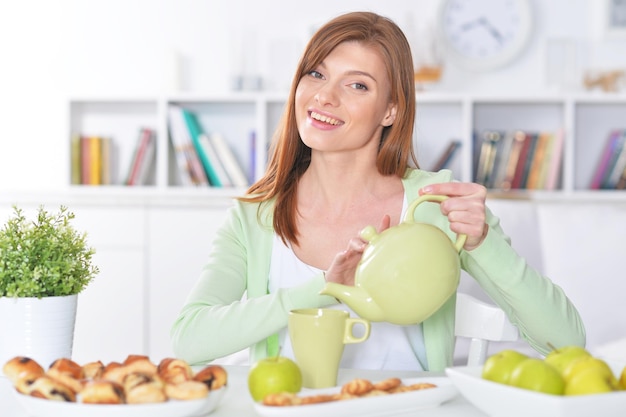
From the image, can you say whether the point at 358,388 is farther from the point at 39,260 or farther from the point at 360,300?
the point at 39,260

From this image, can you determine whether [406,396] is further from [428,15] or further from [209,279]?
[428,15]

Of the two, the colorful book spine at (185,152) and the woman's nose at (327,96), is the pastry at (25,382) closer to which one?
the woman's nose at (327,96)

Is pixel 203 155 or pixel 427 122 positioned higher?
pixel 427 122

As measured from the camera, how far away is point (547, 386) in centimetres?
85

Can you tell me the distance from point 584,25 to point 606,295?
154 cm

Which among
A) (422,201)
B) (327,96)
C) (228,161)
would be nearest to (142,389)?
(422,201)

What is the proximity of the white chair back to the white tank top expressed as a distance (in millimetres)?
87

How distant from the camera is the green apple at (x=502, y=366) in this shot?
2.93ft

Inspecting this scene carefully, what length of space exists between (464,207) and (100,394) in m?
0.59

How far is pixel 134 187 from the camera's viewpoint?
12.1 ft

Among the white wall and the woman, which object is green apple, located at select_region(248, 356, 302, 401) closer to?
the woman

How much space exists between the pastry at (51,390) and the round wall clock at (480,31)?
300 centimetres

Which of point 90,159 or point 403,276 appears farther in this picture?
point 90,159

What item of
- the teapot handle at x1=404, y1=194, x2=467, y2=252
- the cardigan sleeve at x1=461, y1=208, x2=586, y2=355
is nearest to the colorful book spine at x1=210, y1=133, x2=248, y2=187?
the cardigan sleeve at x1=461, y1=208, x2=586, y2=355
